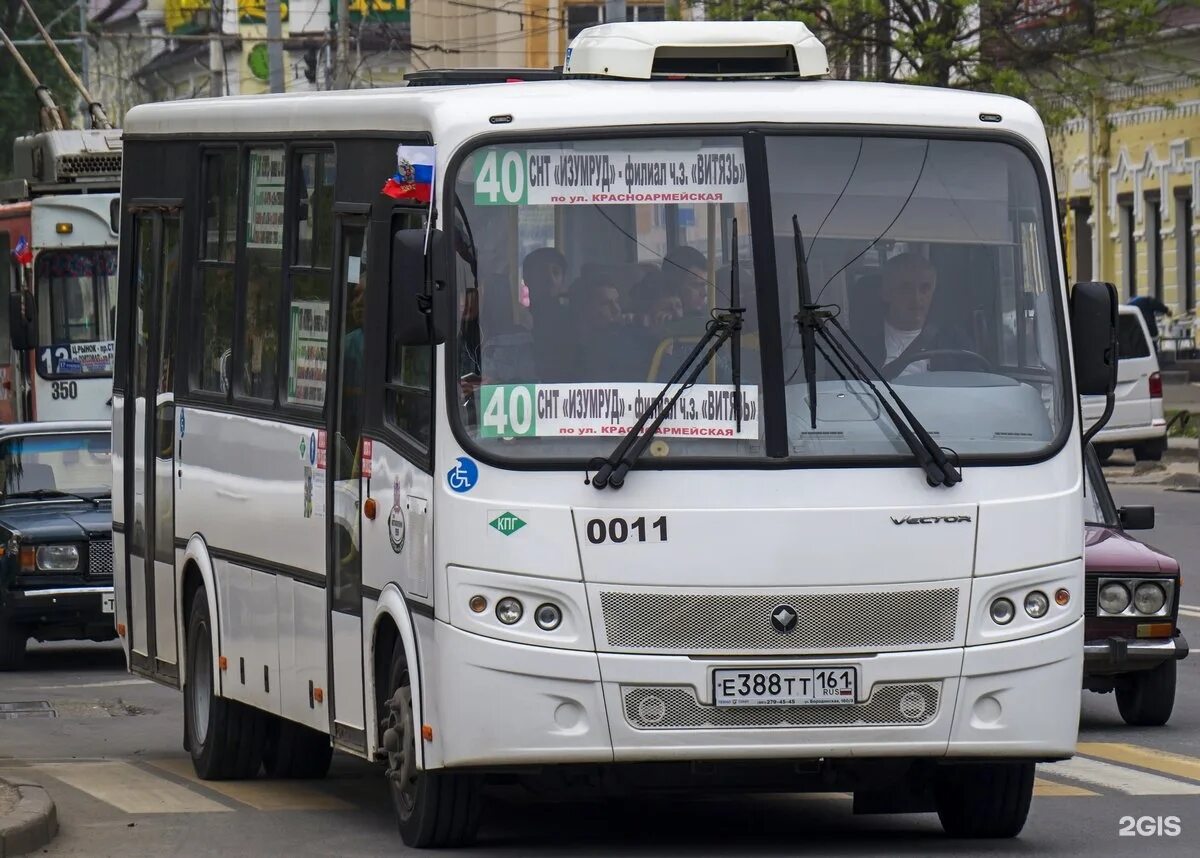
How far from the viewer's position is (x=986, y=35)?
40.0 meters

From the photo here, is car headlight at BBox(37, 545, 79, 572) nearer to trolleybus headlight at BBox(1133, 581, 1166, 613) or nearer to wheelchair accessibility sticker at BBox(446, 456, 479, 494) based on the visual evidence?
trolleybus headlight at BBox(1133, 581, 1166, 613)

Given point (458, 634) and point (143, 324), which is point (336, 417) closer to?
point (458, 634)

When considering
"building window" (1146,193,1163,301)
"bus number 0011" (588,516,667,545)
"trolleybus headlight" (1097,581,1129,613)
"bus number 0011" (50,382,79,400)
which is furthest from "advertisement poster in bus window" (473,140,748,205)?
"building window" (1146,193,1163,301)

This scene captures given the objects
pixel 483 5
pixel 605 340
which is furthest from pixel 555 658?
pixel 483 5

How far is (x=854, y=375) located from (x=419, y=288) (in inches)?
55.4

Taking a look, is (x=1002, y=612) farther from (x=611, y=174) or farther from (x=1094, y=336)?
(x=611, y=174)

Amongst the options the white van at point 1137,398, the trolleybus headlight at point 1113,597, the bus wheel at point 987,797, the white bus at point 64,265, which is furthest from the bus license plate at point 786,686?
the white van at point 1137,398

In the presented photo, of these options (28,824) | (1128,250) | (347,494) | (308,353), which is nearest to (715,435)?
(347,494)

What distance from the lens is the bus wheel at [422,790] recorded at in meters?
9.23

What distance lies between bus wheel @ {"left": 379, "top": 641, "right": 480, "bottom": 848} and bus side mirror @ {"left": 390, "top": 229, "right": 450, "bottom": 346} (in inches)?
43.6

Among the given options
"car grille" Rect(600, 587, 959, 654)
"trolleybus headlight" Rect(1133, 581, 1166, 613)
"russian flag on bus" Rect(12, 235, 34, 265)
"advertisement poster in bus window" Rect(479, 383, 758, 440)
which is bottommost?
"trolleybus headlight" Rect(1133, 581, 1166, 613)

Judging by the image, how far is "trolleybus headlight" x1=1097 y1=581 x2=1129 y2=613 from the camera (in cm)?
1304

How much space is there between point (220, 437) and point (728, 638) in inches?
142

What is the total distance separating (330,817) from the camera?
10.6m
